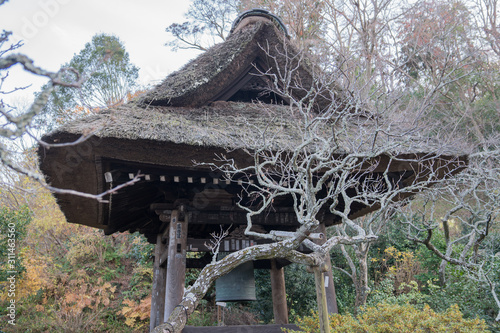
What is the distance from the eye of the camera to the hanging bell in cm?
462

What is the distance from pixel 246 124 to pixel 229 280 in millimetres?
1957

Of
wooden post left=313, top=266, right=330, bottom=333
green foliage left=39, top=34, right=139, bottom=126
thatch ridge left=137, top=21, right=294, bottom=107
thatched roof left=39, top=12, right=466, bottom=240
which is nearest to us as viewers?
wooden post left=313, top=266, right=330, bottom=333

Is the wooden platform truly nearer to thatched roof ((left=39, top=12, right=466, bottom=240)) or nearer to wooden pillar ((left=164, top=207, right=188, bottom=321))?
wooden pillar ((left=164, top=207, right=188, bottom=321))

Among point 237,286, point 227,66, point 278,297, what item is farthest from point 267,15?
point 278,297

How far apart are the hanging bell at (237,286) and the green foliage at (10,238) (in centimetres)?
642

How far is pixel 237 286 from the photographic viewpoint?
466cm

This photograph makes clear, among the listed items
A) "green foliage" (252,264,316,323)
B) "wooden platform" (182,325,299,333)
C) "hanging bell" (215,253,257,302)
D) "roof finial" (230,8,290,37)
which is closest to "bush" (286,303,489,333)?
"wooden platform" (182,325,299,333)

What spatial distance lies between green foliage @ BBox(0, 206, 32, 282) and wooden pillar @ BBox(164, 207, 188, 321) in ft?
20.4

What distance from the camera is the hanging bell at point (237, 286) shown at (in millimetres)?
4625

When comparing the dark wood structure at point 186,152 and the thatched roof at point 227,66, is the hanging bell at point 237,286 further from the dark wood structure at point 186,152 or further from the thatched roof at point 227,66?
the thatched roof at point 227,66

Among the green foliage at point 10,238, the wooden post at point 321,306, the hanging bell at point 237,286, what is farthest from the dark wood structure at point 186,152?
the green foliage at point 10,238

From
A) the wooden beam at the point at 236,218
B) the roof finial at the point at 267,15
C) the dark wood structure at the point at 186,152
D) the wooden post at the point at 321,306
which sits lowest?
the wooden post at the point at 321,306

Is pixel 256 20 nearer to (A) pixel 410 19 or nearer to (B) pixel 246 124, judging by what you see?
(B) pixel 246 124

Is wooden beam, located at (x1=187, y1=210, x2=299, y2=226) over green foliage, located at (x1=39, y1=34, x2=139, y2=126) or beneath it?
beneath
